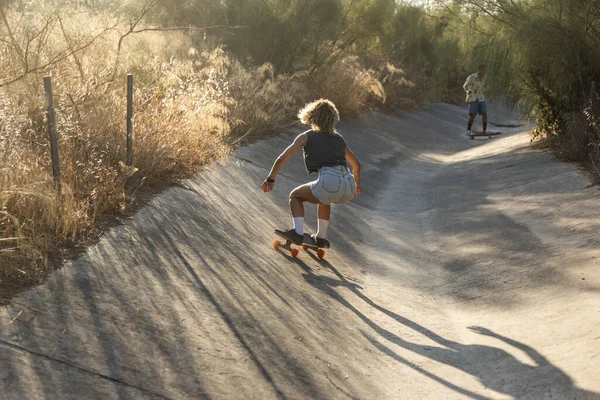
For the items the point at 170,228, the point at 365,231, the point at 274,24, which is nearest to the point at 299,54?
the point at 274,24

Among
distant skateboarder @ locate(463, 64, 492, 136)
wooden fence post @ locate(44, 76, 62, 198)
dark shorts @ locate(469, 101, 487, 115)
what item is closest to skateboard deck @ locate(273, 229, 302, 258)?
wooden fence post @ locate(44, 76, 62, 198)

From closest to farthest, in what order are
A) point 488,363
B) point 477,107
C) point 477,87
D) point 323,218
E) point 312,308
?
point 488,363 < point 312,308 < point 323,218 < point 477,87 < point 477,107

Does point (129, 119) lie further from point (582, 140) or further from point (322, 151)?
point (582, 140)

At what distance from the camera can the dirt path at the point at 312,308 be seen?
14.3ft

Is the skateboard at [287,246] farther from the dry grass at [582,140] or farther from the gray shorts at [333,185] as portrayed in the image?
the dry grass at [582,140]

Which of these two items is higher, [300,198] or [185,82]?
[185,82]

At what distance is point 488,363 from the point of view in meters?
5.82

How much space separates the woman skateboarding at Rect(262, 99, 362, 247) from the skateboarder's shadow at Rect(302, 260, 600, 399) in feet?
3.28

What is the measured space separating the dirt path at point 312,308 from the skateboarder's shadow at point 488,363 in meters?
0.02

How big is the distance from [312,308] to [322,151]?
5.91 ft

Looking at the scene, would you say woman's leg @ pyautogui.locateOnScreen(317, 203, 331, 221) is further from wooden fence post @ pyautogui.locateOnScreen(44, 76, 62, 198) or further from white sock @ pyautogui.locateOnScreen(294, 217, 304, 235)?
wooden fence post @ pyautogui.locateOnScreen(44, 76, 62, 198)

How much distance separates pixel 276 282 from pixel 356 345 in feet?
3.70

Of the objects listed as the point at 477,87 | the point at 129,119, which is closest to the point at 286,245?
the point at 129,119

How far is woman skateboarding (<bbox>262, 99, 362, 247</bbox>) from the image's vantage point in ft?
25.1
